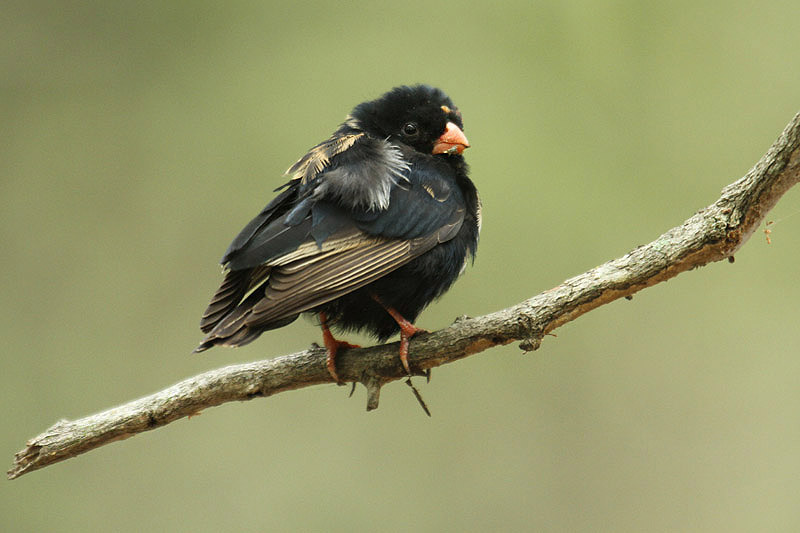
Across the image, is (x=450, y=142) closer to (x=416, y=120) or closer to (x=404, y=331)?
(x=416, y=120)

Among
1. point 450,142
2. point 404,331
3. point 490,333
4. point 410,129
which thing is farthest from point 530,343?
point 410,129

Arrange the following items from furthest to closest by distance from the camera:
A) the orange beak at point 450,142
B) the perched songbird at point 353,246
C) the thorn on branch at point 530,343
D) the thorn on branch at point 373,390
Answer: the orange beak at point 450,142 < the thorn on branch at point 373,390 < the perched songbird at point 353,246 < the thorn on branch at point 530,343

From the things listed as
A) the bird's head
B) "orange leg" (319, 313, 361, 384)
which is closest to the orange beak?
the bird's head

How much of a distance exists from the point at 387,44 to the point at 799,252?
11.3ft

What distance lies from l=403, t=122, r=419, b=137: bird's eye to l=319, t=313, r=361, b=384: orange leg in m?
1.00

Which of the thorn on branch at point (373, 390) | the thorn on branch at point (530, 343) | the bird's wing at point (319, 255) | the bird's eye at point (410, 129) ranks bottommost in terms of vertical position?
the thorn on branch at point (373, 390)

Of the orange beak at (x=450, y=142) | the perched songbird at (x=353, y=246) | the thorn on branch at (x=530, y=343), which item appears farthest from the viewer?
the orange beak at (x=450, y=142)

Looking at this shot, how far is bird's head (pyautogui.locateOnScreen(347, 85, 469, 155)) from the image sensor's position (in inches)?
148

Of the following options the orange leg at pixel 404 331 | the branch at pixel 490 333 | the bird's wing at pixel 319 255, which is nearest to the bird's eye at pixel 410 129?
the bird's wing at pixel 319 255

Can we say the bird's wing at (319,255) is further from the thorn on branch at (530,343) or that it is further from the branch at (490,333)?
the thorn on branch at (530,343)

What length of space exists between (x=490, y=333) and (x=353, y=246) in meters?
0.60

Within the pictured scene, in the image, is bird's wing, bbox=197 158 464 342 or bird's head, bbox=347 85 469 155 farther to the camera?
bird's head, bbox=347 85 469 155

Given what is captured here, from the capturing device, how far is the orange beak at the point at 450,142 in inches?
146

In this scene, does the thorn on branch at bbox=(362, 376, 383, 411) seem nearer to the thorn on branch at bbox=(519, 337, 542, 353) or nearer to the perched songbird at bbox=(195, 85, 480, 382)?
the perched songbird at bbox=(195, 85, 480, 382)
